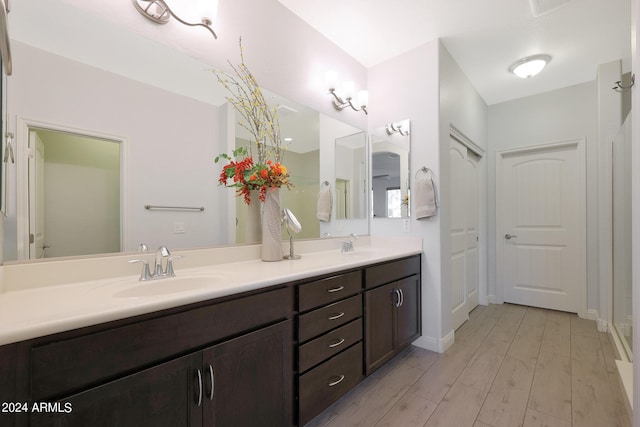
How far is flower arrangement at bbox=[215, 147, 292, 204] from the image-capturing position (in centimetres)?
160

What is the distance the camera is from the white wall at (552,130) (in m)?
3.00

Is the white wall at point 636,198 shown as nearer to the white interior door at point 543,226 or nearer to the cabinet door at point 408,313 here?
the cabinet door at point 408,313

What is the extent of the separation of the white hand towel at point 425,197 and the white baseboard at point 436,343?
3.37 ft

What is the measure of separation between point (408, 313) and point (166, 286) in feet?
5.66

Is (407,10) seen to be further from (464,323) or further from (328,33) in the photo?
(464,323)

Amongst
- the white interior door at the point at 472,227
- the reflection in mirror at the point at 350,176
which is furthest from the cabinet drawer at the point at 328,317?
the white interior door at the point at 472,227

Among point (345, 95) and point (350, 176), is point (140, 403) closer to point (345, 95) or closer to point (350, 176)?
point (350, 176)

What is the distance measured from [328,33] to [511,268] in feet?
11.2

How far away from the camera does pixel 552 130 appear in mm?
3223

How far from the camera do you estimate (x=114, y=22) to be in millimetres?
1267

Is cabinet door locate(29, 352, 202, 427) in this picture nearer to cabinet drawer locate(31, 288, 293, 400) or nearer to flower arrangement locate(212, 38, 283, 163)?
cabinet drawer locate(31, 288, 293, 400)

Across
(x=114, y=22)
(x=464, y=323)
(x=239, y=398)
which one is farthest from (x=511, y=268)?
(x=114, y=22)

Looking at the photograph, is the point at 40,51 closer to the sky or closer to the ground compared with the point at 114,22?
closer to the ground

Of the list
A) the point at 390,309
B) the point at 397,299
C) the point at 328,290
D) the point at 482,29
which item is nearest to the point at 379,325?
the point at 390,309
